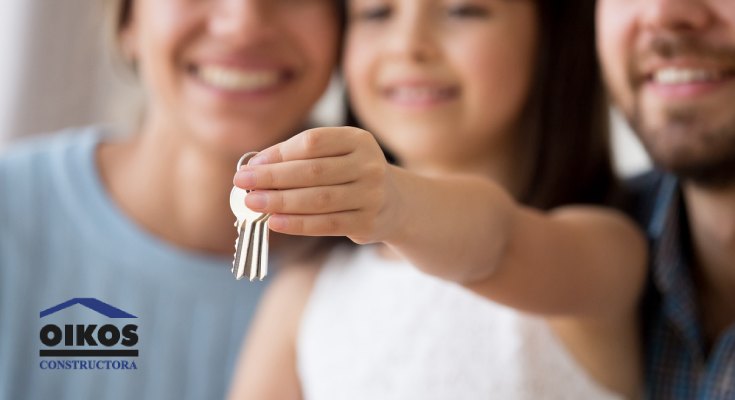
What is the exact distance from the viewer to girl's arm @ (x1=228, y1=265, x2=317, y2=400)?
1021mm

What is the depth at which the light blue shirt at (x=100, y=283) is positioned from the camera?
105cm

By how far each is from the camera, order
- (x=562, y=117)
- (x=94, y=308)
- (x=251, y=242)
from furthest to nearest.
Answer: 1. (x=562, y=117)
2. (x=94, y=308)
3. (x=251, y=242)

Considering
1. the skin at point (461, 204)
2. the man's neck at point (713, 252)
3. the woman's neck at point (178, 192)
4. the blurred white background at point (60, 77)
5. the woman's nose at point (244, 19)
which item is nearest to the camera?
the skin at point (461, 204)

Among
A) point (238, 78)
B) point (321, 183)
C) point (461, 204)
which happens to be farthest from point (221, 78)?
point (321, 183)

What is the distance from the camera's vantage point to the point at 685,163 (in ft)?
3.00

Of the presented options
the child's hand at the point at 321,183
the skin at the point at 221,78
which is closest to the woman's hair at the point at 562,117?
the skin at the point at 221,78

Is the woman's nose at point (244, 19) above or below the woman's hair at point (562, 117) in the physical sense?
above

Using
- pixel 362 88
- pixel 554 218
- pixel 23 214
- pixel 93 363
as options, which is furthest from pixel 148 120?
pixel 554 218

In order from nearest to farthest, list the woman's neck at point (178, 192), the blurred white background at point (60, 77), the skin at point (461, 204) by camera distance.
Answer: the skin at point (461, 204), the woman's neck at point (178, 192), the blurred white background at point (60, 77)

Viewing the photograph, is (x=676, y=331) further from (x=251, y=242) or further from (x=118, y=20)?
(x=118, y=20)

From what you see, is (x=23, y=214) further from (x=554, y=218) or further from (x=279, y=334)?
(x=554, y=218)

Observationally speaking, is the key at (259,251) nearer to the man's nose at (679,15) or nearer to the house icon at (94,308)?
the house icon at (94,308)

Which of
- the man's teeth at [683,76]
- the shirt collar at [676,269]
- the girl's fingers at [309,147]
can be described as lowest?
the shirt collar at [676,269]

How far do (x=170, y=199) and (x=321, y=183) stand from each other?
689mm
